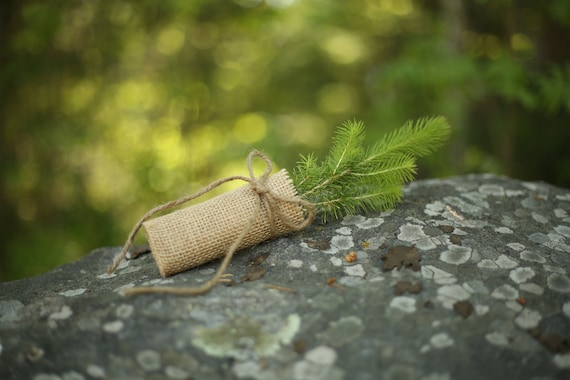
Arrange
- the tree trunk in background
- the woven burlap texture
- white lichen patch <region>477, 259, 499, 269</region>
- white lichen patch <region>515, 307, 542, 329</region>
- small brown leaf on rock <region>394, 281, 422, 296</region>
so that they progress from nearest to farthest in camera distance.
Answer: white lichen patch <region>515, 307, 542, 329</region> → small brown leaf on rock <region>394, 281, 422, 296</region> → white lichen patch <region>477, 259, 499, 269</region> → the woven burlap texture → the tree trunk in background

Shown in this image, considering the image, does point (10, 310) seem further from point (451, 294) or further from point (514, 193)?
point (514, 193)

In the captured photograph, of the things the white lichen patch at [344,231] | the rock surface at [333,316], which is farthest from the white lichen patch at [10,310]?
the white lichen patch at [344,231]

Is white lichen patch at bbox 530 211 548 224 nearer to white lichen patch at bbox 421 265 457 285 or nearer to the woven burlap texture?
white lichen patch at bbox 421 265 457 285

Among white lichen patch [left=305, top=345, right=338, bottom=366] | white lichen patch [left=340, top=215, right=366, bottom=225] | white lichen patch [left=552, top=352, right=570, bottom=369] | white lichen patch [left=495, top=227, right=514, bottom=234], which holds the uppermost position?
white lichen patch [left=340, top=215, right=366, bottom=225]

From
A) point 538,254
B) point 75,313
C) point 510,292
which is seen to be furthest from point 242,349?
point 538,254

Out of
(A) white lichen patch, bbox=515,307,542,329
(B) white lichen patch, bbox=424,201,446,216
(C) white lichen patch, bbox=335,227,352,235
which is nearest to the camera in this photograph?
(A) white lichen patch, bbox=515,307,542,329

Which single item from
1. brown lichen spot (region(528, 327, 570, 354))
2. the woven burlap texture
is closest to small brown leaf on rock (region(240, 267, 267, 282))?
the woven burlap texture
